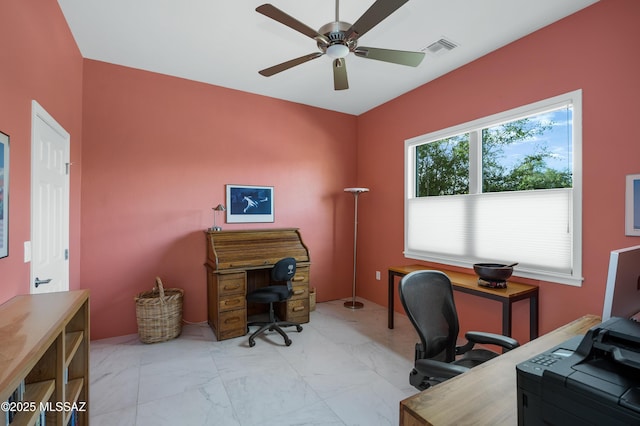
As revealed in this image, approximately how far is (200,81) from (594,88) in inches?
145

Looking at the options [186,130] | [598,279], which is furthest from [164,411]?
[598,279]

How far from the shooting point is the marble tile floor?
1.96 m

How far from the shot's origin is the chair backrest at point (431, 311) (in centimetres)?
169

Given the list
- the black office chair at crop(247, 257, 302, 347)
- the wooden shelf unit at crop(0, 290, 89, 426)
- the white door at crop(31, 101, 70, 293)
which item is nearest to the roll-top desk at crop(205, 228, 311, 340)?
the black office chair at crop(247, 257, 302, 347)

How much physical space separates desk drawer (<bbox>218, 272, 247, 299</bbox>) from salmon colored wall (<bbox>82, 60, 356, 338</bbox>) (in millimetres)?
591

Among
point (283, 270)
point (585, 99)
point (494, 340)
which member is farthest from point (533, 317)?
point (283, 270)

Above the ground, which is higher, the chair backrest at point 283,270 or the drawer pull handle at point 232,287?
the chair backrest at point 283,270

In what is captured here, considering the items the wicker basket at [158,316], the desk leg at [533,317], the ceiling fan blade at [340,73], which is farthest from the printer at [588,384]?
the wicker basket at [158,316]

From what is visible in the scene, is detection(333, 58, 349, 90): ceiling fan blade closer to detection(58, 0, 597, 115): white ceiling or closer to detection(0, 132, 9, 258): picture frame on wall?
detection(58, 0, 597, 115): white ceiling

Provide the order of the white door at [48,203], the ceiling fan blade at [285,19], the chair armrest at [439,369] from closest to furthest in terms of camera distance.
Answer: the chair armrest at [439,369] → the ceiling fan blade at [285,19] → the white door at [48,203]

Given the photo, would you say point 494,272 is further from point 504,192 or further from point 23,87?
point 23,87

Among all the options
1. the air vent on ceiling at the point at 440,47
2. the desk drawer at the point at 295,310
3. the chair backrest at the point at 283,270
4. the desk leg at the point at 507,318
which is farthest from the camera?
the desk drawer at the point at 295,310

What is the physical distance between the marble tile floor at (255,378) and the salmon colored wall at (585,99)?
122cm

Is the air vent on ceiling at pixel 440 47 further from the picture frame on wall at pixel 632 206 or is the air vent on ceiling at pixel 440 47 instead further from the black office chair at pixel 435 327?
the black office chair at pixel 435 327
